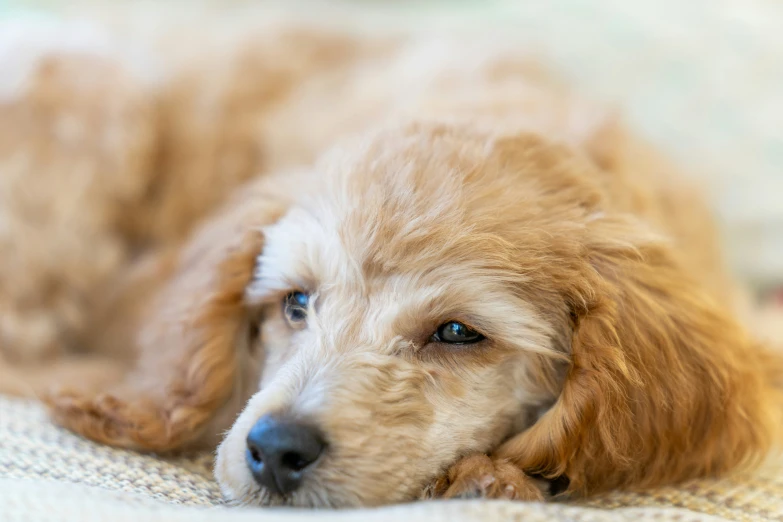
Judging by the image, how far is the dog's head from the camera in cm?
150

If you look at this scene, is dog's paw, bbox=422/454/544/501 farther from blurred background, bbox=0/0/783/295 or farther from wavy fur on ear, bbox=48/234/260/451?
blurred background, bbox=0/0/783/295

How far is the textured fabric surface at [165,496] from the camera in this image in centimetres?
129

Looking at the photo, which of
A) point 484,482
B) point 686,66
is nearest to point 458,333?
point 484,482

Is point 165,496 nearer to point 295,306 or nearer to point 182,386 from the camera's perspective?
point 182,386

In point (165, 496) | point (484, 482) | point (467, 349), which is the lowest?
point (165, 496)

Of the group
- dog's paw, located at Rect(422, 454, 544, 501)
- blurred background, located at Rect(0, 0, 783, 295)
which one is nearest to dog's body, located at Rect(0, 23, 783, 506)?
dog's paw, located at Rect(422, 454, 544, 501)

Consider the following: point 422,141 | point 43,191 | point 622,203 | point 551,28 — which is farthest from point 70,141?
point 551,28

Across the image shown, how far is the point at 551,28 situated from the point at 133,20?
5.57 feet

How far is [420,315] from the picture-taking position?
1.62 meters

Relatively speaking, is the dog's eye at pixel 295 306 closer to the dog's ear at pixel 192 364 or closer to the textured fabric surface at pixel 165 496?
the dog's ear at pixel 192 364

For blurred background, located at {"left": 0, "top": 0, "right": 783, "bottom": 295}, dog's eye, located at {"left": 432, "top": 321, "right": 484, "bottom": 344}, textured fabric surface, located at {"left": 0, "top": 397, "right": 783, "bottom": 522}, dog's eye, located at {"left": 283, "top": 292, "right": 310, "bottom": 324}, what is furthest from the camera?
blurred background, located at {"left": 0, "top": 0, "right": 783, "bottom": 295}

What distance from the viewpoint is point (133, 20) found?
3.10 m

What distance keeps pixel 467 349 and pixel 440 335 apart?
0.21 ft

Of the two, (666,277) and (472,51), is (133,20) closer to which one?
(472,51)
